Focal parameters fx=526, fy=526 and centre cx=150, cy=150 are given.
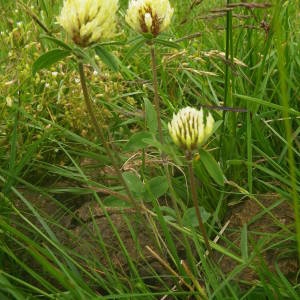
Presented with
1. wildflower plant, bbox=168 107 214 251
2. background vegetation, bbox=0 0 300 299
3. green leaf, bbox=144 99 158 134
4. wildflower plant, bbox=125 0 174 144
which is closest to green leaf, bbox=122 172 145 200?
background vegetation, bbox=0 0 300 299

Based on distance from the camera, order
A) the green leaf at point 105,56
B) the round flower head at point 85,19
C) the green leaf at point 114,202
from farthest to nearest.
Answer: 1. the green leaf at point 114,202
2. the green leaf at point 105,56
3. the round flower head at point 85,19

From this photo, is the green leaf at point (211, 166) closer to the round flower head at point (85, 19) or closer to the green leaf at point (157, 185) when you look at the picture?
the green leaf at point (157, 185)

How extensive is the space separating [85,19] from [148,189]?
37 centimetres

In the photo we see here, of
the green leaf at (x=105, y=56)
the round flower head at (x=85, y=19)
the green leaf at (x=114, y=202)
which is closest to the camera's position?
the round flower head at (x=85, y=19)

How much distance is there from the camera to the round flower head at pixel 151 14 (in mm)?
1104

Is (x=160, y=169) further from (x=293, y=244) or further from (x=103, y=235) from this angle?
(x=293, y=244)

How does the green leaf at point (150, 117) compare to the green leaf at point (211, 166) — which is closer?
the green leaf at point (211, 166)

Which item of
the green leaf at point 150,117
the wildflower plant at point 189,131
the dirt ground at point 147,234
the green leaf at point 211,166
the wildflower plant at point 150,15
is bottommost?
the dirt ground at point 147,234

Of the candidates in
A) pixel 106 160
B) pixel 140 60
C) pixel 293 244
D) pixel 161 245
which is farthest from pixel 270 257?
pixel 140 60

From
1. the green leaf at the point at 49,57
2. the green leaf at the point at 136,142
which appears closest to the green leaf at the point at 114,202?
the green leaf at the point at 136,142

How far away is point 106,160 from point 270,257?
0.54m

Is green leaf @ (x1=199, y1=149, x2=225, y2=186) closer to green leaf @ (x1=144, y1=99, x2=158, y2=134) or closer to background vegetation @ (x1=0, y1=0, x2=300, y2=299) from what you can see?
background vegetation @ (x1=0, y1=0, x2=300, y2=299)

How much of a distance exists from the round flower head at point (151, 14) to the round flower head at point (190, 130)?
21 centimetres

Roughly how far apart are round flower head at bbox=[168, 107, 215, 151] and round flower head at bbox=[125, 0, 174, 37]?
0.21m
